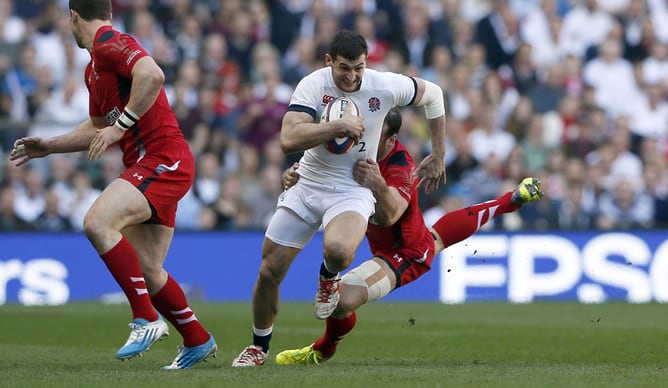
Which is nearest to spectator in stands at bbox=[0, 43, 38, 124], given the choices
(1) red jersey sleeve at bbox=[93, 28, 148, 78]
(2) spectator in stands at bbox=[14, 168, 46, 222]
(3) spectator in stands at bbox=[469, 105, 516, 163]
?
(2) spectator in stands at bbox=[14, 168, 46, 222]

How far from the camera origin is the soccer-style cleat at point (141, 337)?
27.0 feet

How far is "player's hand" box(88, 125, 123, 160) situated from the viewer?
8.30m

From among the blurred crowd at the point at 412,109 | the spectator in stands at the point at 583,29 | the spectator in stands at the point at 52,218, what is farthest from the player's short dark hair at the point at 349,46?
the spectator in stands at the point at 583,29

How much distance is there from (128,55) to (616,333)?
5775 mm

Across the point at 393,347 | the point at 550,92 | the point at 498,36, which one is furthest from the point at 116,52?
the point at 498,36

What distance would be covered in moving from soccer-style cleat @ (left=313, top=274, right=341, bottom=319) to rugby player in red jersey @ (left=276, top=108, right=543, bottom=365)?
24 centimetres

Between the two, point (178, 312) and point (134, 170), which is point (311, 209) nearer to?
point (178, 312)

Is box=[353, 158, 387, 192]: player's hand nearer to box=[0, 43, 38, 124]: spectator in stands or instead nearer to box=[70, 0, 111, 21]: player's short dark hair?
box=[70, 0, 111, 21]: player's short dark hair

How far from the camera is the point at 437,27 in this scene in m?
20.8

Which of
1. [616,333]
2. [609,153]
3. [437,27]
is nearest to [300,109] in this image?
[616,333]

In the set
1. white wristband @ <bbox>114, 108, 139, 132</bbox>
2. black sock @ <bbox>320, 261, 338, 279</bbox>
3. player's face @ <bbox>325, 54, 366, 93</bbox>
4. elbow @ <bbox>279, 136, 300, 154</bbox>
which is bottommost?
black sock @ <bbox>320, 261, 338, 279</bbox>

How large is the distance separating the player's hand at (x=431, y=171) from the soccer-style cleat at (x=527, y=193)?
1.25 meters

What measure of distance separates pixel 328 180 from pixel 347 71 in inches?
32.6

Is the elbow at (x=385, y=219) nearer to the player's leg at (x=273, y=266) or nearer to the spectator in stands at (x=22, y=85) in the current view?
the player's leg at (x=273, y=266)
